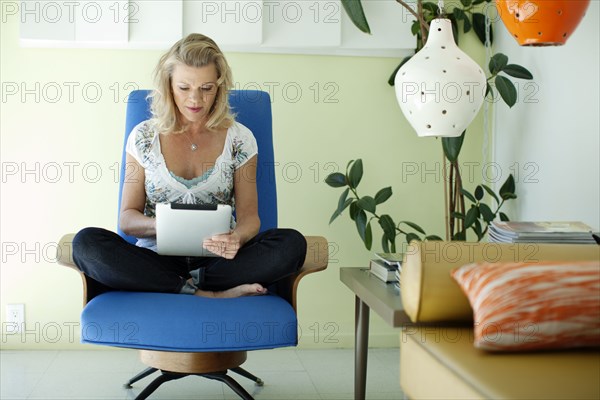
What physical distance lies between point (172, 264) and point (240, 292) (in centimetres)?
27

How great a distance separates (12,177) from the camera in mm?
3359

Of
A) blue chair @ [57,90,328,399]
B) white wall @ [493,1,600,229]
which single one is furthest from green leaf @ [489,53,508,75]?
blue chair @ [57,90,328,399]

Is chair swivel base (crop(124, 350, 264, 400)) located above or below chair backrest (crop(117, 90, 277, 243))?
below

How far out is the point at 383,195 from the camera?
3.29 metres

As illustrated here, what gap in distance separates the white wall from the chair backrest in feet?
3.63

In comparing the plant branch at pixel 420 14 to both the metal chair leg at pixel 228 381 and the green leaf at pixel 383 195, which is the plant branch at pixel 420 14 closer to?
the green leaf at pixel 383 195

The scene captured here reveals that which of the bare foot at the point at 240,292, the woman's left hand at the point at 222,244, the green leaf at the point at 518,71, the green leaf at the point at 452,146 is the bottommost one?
the bare foot at the point at 240,292

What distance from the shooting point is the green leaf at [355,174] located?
10.7ft

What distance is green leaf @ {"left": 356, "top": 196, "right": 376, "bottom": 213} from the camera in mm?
3225

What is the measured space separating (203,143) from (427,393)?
1.33 meters

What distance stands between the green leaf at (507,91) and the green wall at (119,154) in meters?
0.51

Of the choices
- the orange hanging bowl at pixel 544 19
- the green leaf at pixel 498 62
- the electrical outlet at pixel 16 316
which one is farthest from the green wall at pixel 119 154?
the orange hanging bowl at pixel 544 19

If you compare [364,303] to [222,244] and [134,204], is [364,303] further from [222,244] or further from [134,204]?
[134,204]

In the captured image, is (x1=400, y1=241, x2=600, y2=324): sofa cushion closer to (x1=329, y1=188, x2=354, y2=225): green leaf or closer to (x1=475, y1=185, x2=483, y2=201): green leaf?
(x1=329, y1=188, x2=354, y2=225): green leaf
